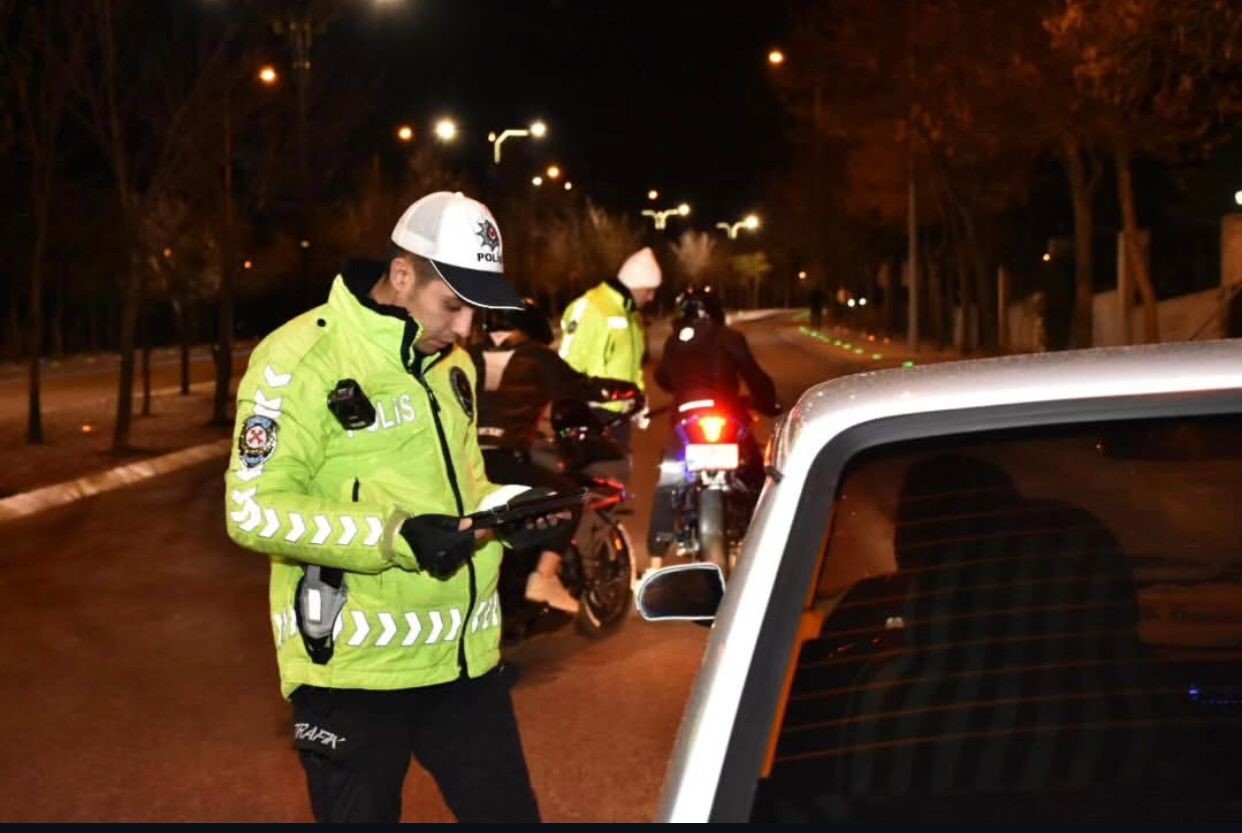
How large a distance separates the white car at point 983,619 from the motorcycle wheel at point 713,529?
23.2 feet

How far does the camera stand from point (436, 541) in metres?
3.68

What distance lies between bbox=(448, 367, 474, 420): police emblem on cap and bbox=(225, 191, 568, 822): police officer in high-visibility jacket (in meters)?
0.07

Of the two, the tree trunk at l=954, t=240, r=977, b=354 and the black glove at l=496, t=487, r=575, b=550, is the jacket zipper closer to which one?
the black glove at l=496, t=487, r=575, b=550

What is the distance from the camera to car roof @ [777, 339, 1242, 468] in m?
2.39

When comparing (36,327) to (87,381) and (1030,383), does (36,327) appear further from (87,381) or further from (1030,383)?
(1030,383)

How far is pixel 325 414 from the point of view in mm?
3809

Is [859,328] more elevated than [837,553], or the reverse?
[837,553]

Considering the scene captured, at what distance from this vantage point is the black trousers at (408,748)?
386 cm

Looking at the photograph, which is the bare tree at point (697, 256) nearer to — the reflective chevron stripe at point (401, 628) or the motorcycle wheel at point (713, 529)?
the motorcycle wheel at point (713, 529)

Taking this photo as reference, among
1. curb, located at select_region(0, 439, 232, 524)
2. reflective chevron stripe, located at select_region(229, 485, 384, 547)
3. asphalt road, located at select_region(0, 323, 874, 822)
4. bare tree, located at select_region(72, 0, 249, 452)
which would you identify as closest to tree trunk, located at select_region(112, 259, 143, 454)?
bare tree, located at select_region(72, 0, 249, 452)

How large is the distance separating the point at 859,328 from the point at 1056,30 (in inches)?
1844

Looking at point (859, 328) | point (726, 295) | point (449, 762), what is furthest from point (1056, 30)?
point (726, 295)

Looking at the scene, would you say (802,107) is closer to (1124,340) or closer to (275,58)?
(1124,340)

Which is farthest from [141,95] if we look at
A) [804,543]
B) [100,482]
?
[804,543]
